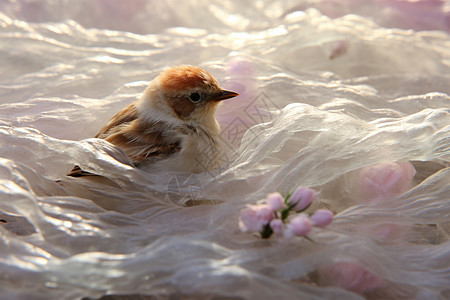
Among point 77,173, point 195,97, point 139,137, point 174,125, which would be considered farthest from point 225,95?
point 77,173

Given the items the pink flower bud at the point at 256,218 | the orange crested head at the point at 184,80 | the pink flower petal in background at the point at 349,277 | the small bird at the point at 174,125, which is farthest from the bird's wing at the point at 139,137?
the pink flower petal in background at the point at 349,277

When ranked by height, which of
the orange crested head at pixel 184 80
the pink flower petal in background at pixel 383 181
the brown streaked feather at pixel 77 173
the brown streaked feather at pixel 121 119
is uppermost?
the orange crested head at pixel 184 80

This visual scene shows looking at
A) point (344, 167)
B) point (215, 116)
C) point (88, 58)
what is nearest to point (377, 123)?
point (344, 167)

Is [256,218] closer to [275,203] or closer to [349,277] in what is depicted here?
[275,203]

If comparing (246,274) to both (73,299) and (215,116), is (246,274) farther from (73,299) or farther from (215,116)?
(215,116)

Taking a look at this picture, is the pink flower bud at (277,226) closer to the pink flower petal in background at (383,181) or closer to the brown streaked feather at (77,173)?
the pink flower petal in background at (383,181)

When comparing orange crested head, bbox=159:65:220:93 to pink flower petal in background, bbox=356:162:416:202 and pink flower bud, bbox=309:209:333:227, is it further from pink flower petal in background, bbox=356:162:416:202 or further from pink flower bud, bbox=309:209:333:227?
pink flower bud, bbox=309:209:333:227

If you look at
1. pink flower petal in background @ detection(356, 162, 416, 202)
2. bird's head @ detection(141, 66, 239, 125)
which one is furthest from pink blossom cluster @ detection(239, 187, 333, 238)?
bird's head @ detection(141, 66, 239, 125)
